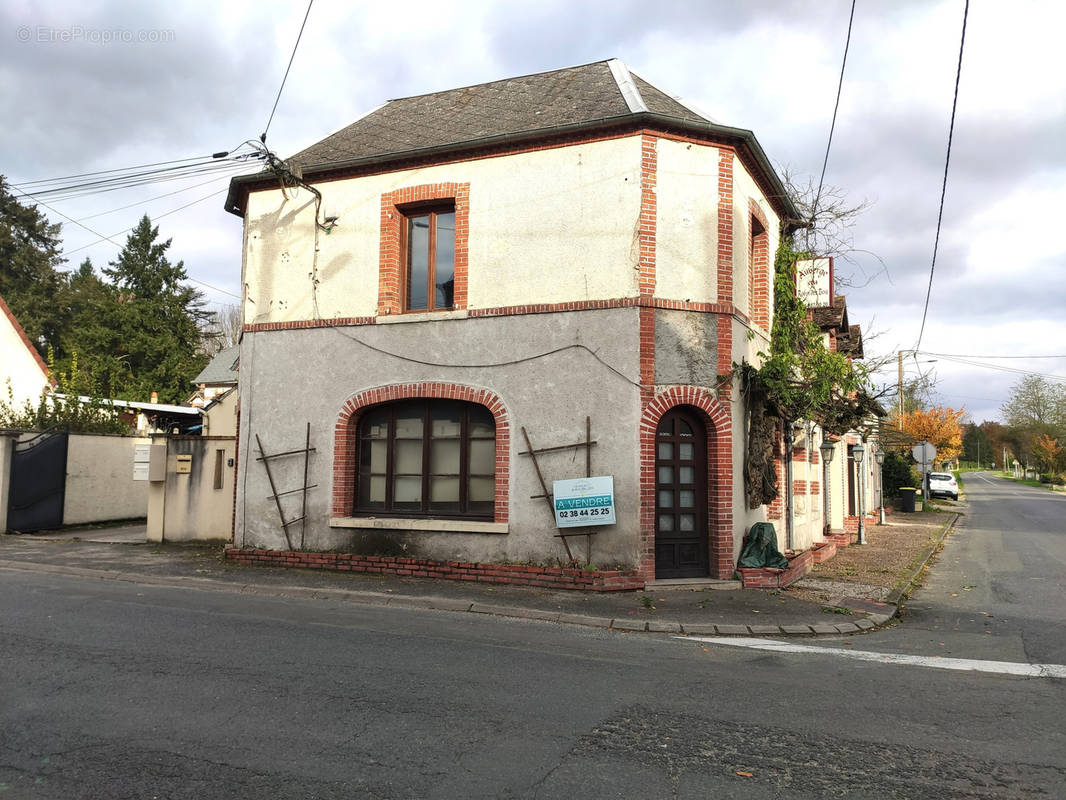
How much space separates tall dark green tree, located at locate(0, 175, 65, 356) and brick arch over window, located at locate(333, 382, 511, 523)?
124ft

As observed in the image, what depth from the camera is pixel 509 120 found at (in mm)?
11531

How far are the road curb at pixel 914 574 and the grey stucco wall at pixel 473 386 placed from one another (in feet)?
11.9

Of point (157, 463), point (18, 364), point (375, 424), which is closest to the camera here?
point (375, 424)

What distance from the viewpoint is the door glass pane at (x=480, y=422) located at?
11078 mm

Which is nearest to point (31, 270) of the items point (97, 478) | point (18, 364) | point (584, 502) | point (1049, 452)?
point (18, 364)

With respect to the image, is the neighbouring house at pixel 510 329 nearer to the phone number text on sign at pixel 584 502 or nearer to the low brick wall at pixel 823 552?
the phone number text on sign at pixel 584 502

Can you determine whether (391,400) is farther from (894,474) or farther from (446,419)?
A: (894,474)

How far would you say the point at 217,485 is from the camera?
46.6ft

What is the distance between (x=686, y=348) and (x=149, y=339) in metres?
39.1

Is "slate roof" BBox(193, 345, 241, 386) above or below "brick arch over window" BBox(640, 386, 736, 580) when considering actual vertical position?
above

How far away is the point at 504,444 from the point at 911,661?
5723mm

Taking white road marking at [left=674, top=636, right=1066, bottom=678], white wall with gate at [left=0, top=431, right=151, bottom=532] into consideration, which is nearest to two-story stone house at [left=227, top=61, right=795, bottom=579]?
white road marking at [left=674, top=636, right=1066, bottom=678]

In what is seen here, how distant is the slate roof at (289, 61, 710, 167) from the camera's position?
36.3ft

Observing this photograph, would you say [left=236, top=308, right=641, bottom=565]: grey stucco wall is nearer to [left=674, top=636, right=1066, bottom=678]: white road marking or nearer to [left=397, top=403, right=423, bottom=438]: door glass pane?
[left=397, top=403, right=423, bottom=438]: door glass pane
